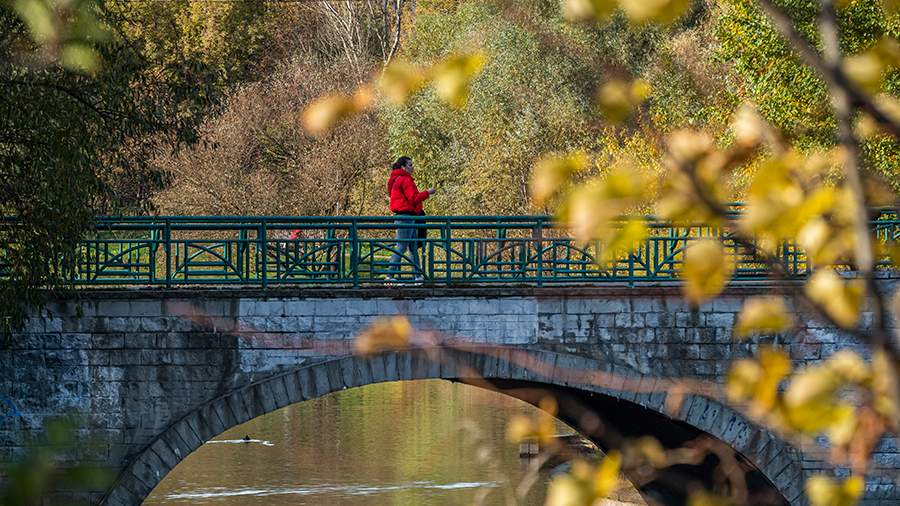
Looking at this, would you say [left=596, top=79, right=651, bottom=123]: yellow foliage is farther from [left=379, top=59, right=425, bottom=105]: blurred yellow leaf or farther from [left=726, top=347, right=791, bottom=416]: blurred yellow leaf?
[left=726, top=347, right=791, bottom=416]: blurred yellow leaf

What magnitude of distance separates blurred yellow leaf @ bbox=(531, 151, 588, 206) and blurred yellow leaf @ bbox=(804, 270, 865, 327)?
399 mm

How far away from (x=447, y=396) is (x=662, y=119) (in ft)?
23.6

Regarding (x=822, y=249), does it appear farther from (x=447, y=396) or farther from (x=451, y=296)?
(x=447, y=396)

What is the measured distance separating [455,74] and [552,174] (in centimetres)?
20

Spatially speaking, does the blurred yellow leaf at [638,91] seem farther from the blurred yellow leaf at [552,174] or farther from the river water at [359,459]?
the river water at [359,459]

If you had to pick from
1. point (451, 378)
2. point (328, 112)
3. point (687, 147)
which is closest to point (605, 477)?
point (687, 147)

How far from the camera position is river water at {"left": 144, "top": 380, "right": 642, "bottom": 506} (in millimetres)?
19156

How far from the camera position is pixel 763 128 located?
2137mm

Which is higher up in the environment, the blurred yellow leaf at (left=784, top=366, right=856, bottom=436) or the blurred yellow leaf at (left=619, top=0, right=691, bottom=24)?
the blurred yellow leaf at (left=619, top=0, right=691, bottom=24)

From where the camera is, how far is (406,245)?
44.7 feet

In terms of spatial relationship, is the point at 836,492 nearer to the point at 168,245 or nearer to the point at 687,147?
the point at 687,147

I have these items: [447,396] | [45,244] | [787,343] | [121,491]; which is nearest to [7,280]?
[45,244]

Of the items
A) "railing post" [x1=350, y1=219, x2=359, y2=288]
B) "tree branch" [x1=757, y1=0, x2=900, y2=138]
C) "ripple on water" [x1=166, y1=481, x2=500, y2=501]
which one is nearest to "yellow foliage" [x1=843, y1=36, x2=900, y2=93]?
"tree branch" [x1=757, y1=0, x2=900, y2=138]

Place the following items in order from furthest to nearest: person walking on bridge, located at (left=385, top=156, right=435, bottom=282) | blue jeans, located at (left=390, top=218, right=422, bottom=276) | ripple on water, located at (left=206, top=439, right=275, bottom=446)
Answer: ripple on water, located at (left=206, top=439, right=275, bottom=446)
person walking on bridge, located at (left=385, top=156, right=435, bottom=282)
blue jeans, located at (left=390, top=218, right=422, bottom=276)
